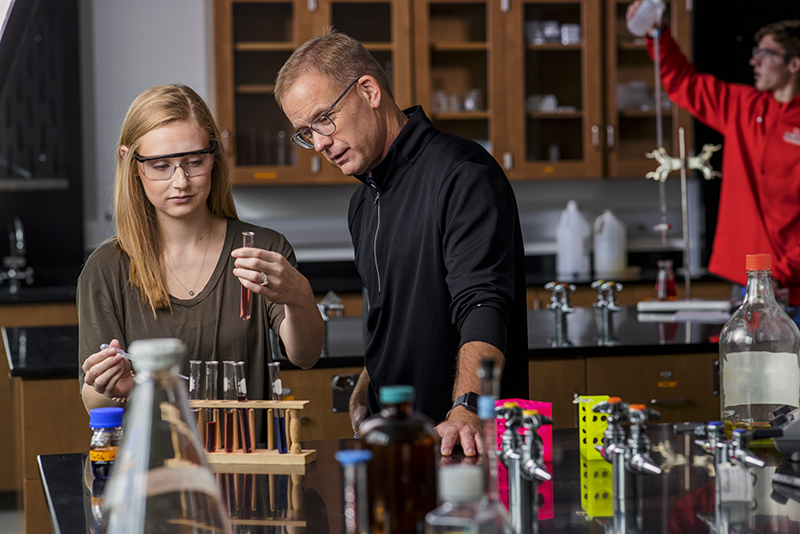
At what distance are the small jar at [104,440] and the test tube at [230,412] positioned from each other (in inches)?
6.1

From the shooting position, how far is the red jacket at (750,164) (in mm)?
3332

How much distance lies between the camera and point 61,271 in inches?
174

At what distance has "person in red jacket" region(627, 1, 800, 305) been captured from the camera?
3.31 meters

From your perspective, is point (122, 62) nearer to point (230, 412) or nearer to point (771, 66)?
point (771, 66)

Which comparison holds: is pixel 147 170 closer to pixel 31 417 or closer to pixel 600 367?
pixel 31 417

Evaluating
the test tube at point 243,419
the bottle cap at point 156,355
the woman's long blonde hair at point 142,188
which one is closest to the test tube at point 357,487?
the bottle cap at point 156,355

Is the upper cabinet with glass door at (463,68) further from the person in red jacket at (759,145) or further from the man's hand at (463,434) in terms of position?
the man's hand at (463,434)

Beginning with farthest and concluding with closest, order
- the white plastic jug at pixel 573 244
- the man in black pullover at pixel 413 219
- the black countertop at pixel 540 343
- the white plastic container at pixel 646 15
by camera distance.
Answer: the white plastic jug at pixel 573 244, the white plastic container at pixel 646 15, the black countertop at pixel 540 343, the man in black pullover at pixel 413 219

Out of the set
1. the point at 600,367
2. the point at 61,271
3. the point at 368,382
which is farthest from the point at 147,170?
the point at 61,271

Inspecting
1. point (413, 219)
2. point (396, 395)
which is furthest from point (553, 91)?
point (396, 395)

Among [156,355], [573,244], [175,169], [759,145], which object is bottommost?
[156,355]

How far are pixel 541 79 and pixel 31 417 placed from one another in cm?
322

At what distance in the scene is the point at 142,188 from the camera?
1.70m

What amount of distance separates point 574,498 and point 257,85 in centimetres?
367
